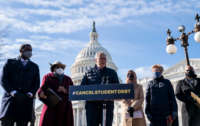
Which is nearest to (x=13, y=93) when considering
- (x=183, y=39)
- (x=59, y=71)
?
(x=59, y=71)

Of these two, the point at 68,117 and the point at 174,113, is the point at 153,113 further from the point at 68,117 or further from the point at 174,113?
the point at 68,117

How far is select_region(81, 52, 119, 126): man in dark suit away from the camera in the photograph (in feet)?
20.0

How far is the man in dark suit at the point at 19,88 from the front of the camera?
570 centimetres

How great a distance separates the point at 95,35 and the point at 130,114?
93949mm

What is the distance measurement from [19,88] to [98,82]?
67.4 inches

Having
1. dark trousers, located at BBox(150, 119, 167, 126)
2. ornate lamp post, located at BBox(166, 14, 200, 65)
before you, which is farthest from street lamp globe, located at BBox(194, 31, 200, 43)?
dark trousers, located at BBox(150, 119, 167, 126)

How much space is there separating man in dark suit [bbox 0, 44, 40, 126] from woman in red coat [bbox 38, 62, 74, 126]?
348 mm

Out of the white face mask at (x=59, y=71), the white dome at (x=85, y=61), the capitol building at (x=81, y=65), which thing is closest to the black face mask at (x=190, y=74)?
the white face mask at (x=59, y=71)

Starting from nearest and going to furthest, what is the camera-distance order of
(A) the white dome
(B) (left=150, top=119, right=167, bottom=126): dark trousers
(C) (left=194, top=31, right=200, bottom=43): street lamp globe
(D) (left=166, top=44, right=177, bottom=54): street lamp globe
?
1. (B) (left=150, top=119, right=167, bottom=126): dark trousers
2. (C) (left=194, top=31, right=200, bottom=43): street lamp globe
3. (D) (left=166, top=44, right=177, bottom=54): street lamp globe
4. (A) the white dome

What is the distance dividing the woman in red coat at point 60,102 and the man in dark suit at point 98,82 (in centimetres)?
44

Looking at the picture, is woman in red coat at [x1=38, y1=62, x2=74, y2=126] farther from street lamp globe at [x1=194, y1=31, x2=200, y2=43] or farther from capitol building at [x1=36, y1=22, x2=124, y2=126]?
capitol building at [x1=36, y1=22, x2=124, y2=126]

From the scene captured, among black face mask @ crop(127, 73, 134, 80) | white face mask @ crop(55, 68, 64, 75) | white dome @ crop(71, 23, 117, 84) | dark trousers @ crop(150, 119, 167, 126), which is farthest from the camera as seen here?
white dome @ crop(71, 23, 117, 84)

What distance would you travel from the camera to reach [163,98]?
254 inches

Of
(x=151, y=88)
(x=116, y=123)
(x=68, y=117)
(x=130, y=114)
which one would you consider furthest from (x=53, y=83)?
(x=116, y=123)
